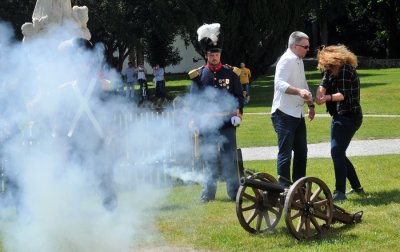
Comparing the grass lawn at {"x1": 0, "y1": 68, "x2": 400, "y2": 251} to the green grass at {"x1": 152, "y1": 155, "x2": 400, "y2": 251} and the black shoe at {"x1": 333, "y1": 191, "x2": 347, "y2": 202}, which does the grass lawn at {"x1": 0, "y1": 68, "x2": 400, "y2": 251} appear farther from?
the black shoe at {"x1": 333, "y1": 191, "x2": 347, "y2": 202}

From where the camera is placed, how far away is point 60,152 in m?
7.32

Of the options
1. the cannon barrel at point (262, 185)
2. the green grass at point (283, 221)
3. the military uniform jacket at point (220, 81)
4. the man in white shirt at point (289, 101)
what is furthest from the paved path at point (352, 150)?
the cannon barrel at point (262, 185)

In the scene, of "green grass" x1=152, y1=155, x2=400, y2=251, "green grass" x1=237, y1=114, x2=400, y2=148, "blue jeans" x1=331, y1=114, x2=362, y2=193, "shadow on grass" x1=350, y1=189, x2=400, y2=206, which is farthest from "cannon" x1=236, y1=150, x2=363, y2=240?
"green grass" x1=237, y1=114, x2=400, y2=148

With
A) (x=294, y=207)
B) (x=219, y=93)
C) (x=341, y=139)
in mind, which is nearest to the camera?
(x=294, y=207)

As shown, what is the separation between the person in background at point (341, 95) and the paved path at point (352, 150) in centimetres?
429

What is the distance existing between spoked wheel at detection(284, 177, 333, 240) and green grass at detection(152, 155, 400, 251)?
0.11 meters

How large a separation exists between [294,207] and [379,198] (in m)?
2.34

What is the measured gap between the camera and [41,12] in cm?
1198

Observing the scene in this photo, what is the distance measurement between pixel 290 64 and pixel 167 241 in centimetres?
260

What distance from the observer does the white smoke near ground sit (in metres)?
6.81

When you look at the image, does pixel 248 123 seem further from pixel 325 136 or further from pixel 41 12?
pixel 41 12

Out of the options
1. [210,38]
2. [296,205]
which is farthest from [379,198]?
[210,38]

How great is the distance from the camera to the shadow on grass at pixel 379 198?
824 cm

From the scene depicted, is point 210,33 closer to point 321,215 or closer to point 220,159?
point 220,159
